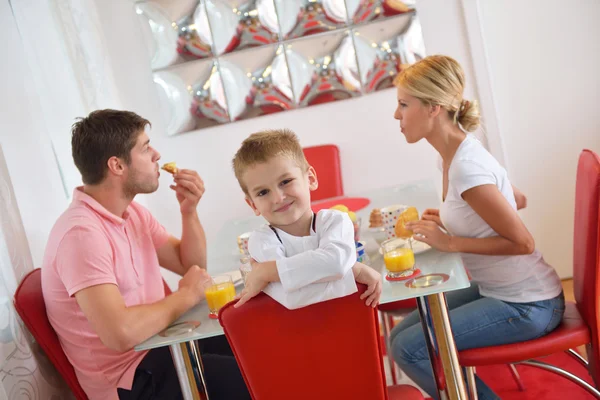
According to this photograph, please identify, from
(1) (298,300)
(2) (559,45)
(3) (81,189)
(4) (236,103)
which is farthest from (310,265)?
(2) (559,45)

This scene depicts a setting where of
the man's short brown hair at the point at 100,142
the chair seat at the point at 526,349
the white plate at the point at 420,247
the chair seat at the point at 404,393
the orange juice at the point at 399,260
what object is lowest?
the chair seat at the point at 526,349

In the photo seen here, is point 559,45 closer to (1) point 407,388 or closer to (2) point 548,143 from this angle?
(2) point 548,143

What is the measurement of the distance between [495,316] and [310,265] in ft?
2.42

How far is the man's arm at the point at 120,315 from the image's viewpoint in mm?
1512

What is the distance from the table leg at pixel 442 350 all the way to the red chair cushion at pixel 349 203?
3.45 feet

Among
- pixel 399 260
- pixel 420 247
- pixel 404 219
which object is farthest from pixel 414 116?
pixel 399 260

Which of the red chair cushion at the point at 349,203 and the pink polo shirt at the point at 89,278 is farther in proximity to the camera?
the red chair cushion at the point at 349,203

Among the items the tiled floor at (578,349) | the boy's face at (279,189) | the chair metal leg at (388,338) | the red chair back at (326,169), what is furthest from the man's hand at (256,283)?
the red chair back at (326,169)

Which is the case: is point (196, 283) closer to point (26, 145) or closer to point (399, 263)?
point (399, 263)

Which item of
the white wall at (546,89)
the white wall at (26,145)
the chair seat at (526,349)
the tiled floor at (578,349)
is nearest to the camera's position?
the chair seat at (526,349)

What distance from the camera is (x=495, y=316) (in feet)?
5.66

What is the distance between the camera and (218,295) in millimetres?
1601

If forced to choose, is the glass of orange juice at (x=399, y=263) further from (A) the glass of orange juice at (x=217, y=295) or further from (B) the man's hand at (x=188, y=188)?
(B) the man's hand at (x=188, y=188)

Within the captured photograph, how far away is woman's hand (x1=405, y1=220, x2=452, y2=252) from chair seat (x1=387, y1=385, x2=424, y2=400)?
0.39 metres
